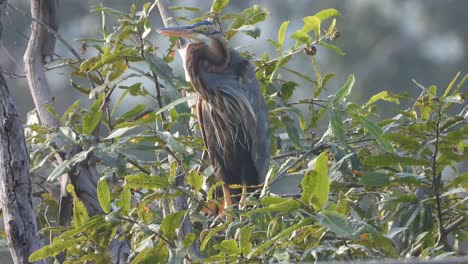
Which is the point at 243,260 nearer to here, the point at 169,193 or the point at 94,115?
the point at 169,193

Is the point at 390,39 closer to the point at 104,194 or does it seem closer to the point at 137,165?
the point at 137,165

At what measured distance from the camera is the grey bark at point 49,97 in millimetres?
2400

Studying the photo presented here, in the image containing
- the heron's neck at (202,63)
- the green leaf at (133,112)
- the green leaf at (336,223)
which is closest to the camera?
the green leaf at (336,223)

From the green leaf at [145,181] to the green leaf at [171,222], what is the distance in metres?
0.12

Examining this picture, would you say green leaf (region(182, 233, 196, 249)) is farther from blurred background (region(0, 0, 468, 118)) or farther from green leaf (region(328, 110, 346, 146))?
blurred background (region(0, 0, 468, 118))

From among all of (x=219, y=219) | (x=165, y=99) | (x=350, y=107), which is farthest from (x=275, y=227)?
(x=165, y=99)

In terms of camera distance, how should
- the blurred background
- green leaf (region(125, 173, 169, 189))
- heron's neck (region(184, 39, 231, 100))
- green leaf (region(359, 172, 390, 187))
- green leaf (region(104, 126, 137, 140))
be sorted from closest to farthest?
green leaf (region(125, 173, 169, 189)) < green leaf (region(359, 172, 390, 187)) < green leaf (region(104, 126, 137, 140)) < heron's neck (region(184, 39, 231, 100)) < the blurred background

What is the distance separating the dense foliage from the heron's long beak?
0.31 feet

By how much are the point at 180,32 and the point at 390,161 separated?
96 centimetres

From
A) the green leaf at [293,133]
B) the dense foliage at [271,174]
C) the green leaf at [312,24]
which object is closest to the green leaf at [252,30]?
the dense foliage at [271,174]

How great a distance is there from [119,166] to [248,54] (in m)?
0.79

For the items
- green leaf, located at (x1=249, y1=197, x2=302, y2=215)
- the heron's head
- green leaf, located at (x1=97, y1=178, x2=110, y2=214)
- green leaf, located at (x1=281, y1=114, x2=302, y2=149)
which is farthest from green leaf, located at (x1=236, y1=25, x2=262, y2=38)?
green leaf, located at (x1=249, y1=197, x2=302, y2=215)

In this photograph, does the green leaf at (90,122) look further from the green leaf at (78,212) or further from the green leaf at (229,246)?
the green leaf at (229,246)

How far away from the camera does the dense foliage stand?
6.30ft
